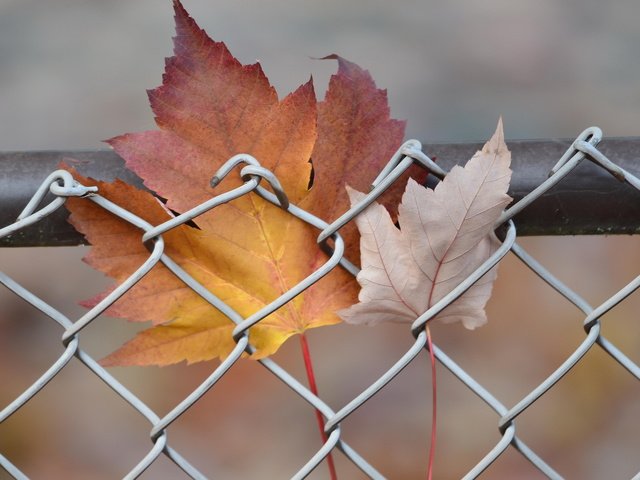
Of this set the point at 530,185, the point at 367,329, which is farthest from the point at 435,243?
the point at 367,329

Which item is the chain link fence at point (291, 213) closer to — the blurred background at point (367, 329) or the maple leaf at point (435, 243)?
the maple leaf at point (435, 243)

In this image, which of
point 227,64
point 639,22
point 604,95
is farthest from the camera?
point 639,22

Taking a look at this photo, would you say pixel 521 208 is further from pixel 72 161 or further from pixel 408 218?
pixel 72 161

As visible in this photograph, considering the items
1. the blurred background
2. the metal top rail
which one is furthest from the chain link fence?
the blurred background

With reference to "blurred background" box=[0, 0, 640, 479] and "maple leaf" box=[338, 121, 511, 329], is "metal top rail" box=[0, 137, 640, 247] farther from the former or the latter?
"blurred background" box=[0, 0, 640, 479]

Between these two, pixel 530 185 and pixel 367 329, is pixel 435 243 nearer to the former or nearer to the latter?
pixel 530 185

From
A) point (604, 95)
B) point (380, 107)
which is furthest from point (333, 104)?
point (604, 95)
